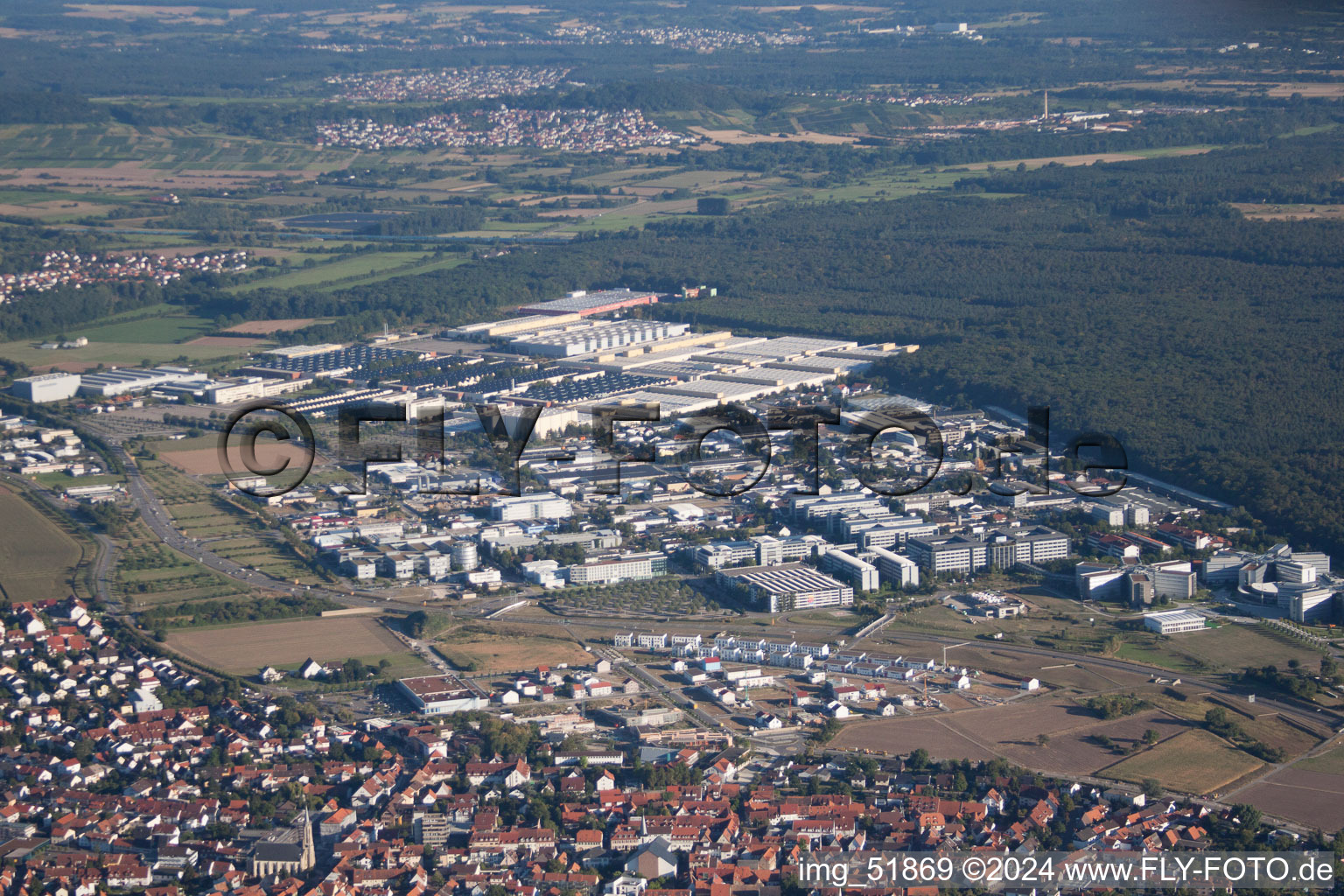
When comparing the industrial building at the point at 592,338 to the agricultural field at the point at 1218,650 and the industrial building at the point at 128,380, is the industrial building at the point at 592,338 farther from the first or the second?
the agricultural field at the point at 1218,650

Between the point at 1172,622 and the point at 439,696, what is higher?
the point at 439,696

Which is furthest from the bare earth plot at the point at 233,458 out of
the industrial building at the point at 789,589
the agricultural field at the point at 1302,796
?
the agricultural field at the point at 1302,796

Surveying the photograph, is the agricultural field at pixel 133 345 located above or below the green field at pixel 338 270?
below

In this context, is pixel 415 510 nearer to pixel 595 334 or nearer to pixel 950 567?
pixel 950 567

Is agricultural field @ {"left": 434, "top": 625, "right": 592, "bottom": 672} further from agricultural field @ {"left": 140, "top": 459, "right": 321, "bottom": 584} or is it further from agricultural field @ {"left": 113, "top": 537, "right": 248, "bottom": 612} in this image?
agricultural field @ {"left": 113, "top": 537, "right": 248, "bottom": 612}

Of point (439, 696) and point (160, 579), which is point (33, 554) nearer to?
point (160, 579)

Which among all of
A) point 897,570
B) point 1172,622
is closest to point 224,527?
point 897,570

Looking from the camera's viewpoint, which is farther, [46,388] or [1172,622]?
[46,388]
